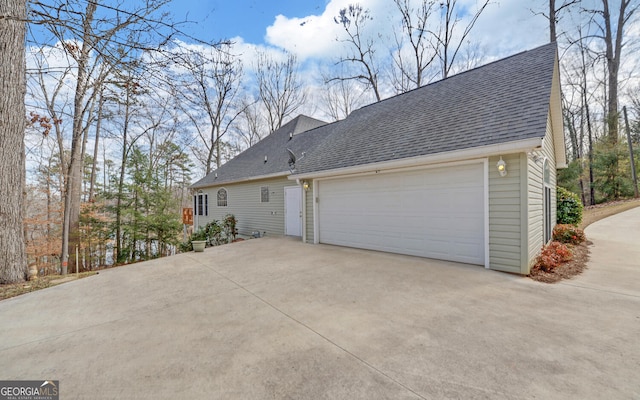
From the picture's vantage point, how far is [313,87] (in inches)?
740

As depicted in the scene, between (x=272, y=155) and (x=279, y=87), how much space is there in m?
8.84

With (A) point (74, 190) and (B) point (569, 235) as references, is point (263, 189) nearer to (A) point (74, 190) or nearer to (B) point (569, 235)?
(A) point (74, 190)

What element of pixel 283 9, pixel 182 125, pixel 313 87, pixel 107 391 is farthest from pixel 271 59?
pixel 107 391

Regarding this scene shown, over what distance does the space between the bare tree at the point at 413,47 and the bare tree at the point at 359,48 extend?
5.12 feet

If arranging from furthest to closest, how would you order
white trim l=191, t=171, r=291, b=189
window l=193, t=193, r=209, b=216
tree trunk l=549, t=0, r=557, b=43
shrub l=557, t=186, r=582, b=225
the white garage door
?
window l=193, t=193, r=209, b=216, tree trunk l=549, t=0, r=557, b=43, white trim l=191, t=171, r=291, b=189, shrub l=557, t=186, r=582, b=225, the white garage door

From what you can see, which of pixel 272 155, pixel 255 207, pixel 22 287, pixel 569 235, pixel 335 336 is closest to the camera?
pixel 335 336

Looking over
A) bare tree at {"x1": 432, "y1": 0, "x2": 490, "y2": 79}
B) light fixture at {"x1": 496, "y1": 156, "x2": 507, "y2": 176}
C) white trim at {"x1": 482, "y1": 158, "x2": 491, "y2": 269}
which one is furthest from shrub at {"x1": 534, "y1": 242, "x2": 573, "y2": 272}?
bare tree at {"x1": 432, "y1": 0, "x2": 490, "y2": 79}

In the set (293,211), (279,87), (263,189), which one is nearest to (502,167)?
(293,211)

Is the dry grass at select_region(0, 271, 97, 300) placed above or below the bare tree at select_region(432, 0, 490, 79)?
below

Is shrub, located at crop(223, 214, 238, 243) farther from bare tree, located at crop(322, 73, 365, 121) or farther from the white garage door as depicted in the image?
bare tree, located at crop(322, 73, 365, 121)

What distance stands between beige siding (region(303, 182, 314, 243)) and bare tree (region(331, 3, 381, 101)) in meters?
10.4

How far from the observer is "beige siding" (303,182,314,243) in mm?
8109

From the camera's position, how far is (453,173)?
204 inches

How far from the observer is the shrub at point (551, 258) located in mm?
4477
